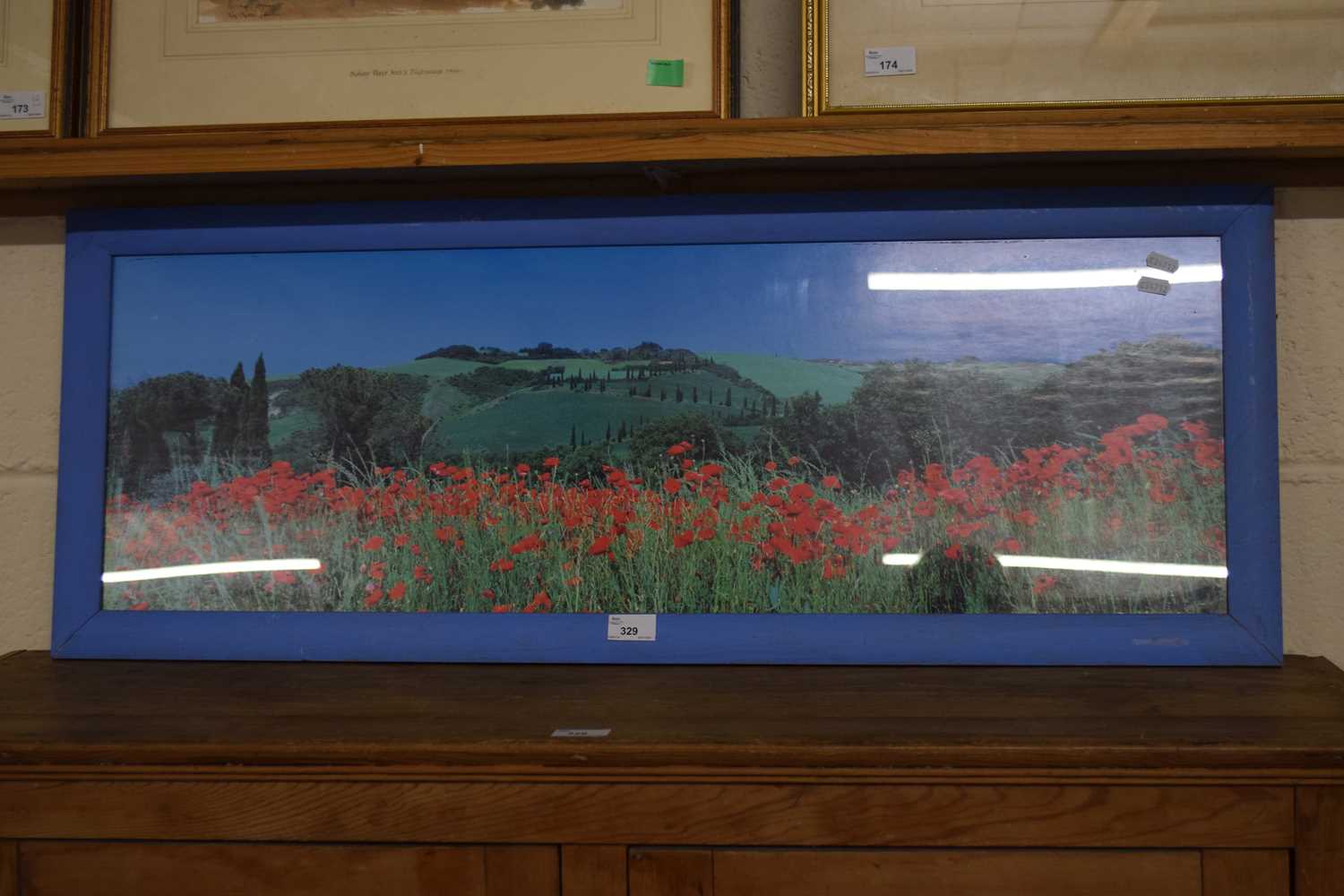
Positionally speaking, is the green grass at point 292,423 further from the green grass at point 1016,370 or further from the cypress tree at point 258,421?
the green grass at point 1016,370

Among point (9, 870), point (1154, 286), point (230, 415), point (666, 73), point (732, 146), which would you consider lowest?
point (9, 870)

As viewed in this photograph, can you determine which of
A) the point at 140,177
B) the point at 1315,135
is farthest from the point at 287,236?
the point at 1315,135

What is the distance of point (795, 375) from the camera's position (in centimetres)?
123

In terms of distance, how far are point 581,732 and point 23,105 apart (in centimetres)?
112

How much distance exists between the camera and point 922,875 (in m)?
0.84

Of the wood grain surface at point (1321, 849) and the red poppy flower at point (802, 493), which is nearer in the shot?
the wood grain surface at point (1321, 849)

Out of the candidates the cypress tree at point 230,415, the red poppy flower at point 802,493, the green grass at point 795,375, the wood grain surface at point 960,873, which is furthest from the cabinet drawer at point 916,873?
the cypress tree at point 230,415

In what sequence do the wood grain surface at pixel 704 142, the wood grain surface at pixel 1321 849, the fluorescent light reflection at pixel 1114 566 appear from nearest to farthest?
the wood grain surface at pixel 1321 849
the wood grain surface at pixel 704 142
the fluorescent light reflection at pixel 1114 566

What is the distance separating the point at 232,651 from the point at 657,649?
0.59 meters

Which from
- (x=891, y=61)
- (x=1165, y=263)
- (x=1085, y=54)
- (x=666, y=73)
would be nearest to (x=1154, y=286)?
(x=1165, y=263)

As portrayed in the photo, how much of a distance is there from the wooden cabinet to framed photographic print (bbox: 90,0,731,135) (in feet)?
2.52

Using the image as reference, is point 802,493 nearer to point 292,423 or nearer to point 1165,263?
point 1165,263

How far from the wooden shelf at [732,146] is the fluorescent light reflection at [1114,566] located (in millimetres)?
516

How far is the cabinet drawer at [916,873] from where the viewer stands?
83 cm
